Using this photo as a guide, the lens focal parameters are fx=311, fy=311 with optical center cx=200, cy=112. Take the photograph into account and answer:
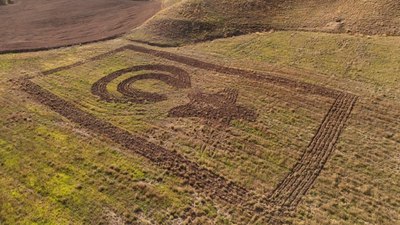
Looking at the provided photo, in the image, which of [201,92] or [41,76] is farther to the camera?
[41,76]

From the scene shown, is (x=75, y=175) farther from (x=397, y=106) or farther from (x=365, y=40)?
(x=365, y=40)

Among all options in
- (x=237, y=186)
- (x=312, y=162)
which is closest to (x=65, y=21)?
(x=237, y=186)

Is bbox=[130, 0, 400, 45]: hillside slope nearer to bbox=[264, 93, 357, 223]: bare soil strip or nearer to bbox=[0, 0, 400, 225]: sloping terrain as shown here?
bbox=[0, 0, 400, 225]: sloping terrain

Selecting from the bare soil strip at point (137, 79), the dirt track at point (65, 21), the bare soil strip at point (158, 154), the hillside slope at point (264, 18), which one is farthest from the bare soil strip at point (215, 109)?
the dirt track at point (65, 21)

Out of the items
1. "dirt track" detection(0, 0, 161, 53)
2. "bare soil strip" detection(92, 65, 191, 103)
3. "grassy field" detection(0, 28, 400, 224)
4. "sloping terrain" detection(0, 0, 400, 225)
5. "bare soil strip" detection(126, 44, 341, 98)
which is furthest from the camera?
"dirt track" detection(0, 0, 161, 53)

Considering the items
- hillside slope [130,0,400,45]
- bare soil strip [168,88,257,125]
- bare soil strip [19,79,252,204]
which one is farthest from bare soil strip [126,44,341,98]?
bare soil strip [19,79,252,204]

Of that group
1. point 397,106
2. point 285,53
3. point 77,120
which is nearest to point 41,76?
point 77,120
